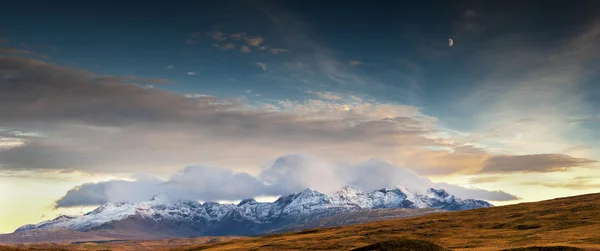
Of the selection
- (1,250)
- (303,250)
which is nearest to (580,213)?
(303,250)

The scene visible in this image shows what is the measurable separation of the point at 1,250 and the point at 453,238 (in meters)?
134

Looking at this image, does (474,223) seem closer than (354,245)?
No

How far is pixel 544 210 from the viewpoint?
196 meters

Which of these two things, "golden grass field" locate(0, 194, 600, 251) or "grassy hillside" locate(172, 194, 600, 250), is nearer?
"golden grass field" locate(0, 194, 600, 251)

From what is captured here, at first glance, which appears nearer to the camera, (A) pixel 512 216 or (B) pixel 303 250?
(B) pixel 303 250

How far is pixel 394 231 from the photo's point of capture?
7392 inches

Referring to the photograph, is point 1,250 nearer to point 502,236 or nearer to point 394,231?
point 394,231

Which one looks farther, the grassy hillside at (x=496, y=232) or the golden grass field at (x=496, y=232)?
the grassy hillside at (x=496, y=232)

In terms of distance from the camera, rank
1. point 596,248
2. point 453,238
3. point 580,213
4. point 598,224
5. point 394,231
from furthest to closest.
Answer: point 394,231
point 580,213
point 453,238
point 598,224
point 596,248

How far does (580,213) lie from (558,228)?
33168mm

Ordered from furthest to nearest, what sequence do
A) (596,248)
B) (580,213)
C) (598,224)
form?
(580,213) → (598,224) → (596,248)

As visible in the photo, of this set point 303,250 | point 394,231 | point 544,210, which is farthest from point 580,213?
point 303,250

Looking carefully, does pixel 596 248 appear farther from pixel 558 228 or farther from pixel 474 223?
pixel 474 223

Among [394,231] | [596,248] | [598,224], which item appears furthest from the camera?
[394,231]
